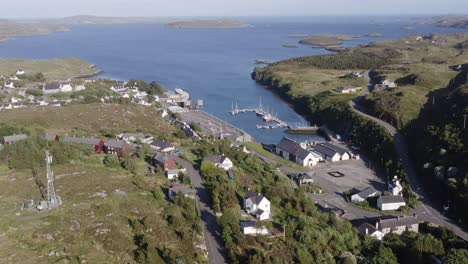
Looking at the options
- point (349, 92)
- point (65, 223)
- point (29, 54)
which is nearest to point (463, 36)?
point (349, 92)

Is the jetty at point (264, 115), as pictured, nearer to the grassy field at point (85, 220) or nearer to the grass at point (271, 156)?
the grass at point (271, 156)

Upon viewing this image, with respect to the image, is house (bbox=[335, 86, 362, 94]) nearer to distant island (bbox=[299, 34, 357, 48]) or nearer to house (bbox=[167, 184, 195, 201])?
house (bbox=[167, 184, 195, 201])

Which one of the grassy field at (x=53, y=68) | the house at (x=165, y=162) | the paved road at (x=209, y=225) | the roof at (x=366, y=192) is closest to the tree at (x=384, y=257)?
the paved road at (x=209, y=225)

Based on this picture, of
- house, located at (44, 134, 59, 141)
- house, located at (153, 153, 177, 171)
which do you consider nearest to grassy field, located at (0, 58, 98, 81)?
house, located at (44, 134, 59, 141)

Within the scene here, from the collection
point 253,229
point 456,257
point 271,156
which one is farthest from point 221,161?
point 456,257

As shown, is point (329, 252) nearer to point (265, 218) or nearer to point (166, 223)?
point (265, 218)

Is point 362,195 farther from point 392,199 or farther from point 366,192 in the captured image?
point 392,199
